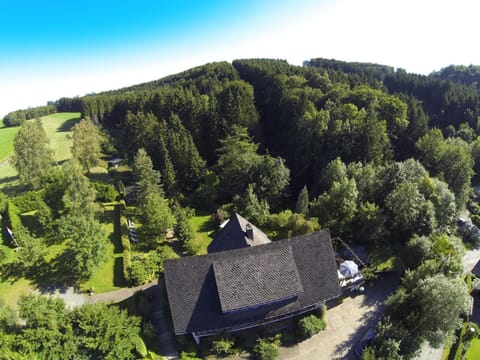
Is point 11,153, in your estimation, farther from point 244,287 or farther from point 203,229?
point 244,287

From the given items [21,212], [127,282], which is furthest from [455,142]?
[21,212]

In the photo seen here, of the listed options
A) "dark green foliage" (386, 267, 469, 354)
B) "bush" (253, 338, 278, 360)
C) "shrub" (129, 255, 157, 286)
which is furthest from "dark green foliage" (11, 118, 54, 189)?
"dark green foliage" (386, 267, 469, 354)

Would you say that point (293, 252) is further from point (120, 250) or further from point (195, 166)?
point (195, 166)

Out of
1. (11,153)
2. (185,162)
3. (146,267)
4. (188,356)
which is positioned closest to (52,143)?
(11,153)

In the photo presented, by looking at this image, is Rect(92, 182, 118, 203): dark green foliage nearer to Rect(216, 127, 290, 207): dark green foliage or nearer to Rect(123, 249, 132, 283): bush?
Rect(123, 249, 132, 283): bush

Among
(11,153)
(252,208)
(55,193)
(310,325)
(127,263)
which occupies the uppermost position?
(11,153)

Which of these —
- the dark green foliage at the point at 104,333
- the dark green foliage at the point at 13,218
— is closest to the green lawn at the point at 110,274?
the dark green foliage at the point at 104,333
